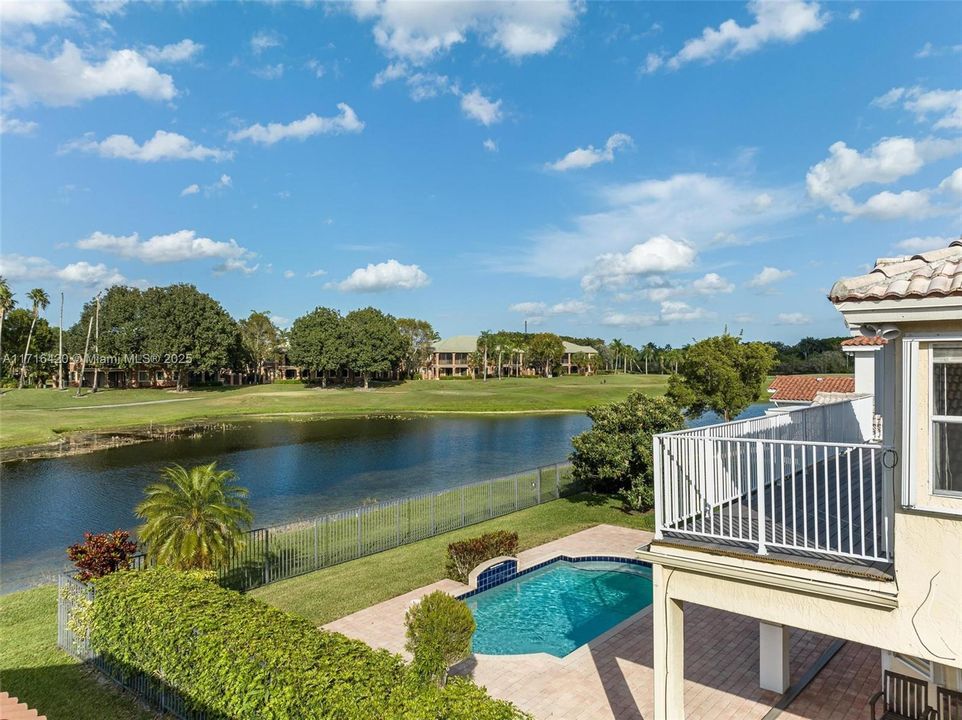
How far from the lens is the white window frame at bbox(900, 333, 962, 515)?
408cm

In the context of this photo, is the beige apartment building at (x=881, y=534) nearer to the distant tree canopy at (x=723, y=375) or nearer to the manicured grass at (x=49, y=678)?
the manicured grass at (x=49, y=678)

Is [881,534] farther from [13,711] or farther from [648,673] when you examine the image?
[13,711]

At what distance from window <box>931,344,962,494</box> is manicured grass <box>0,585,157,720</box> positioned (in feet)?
32.7

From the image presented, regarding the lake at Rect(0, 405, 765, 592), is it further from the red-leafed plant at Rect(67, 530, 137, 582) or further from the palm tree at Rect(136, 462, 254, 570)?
the palm tree at Rect(136, 462, 254, 570)

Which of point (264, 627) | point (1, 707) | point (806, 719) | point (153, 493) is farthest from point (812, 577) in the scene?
point (153, 493)

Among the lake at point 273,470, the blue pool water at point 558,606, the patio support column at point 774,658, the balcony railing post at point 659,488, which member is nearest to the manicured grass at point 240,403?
the lake at point 273,470

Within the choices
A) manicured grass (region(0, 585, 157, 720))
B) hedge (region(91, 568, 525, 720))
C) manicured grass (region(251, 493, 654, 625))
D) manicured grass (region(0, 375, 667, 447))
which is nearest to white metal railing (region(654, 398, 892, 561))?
hedge (region(91, 568, 525, 720))

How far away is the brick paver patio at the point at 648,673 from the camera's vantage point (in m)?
8.11

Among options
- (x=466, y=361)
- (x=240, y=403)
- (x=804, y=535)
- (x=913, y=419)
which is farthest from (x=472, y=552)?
(x=466, y=361)

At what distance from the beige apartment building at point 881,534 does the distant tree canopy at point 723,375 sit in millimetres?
21983

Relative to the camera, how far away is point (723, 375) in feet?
90.2

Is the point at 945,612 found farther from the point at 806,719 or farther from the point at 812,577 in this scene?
the point at 806,719

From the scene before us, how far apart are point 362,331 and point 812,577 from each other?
81.5 meters

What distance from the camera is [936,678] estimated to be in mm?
6656
